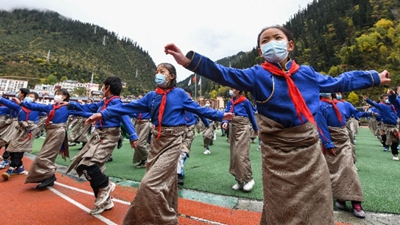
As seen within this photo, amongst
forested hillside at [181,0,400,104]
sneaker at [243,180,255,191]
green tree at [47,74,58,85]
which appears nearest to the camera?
sneaker at [243,180,255,191]

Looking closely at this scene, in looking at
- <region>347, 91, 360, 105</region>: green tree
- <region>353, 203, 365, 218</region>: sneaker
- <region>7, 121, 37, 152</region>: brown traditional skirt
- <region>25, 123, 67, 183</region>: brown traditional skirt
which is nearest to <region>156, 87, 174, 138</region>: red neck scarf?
<region>353, 203, 365, 218</region>: sneaker

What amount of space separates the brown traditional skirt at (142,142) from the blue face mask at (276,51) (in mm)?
5302

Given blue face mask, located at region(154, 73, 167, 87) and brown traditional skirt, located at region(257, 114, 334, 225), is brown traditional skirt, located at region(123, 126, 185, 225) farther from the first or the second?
brown traditional skirt, located at region(257, 114, 334, 225)

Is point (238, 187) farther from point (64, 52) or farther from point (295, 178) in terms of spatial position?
point (64, 52)

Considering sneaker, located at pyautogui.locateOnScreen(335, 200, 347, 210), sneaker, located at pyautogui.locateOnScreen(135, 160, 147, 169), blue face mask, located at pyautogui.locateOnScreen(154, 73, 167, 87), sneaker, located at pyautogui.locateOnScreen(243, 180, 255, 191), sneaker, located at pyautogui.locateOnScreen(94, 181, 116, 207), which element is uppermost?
blue face mask, located at pyautogui.locateOnScreen(154, 73, 167, 87)

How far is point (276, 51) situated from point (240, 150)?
113 inches

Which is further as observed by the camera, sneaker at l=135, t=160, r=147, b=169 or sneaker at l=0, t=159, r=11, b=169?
sneaker at l=135, t=160, r=147, b=169

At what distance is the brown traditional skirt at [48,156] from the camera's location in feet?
14.5

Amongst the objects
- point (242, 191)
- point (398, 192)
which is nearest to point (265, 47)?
point (242, 191)

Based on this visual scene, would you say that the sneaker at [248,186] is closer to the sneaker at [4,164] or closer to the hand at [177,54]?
the hand at [177,54]

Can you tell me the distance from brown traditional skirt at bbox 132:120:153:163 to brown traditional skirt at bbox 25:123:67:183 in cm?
202

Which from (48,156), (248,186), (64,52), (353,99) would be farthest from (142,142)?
(64,52)

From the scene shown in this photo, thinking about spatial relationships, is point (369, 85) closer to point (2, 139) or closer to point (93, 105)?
point (93, 105)

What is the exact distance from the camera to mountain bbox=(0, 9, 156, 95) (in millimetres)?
107250
